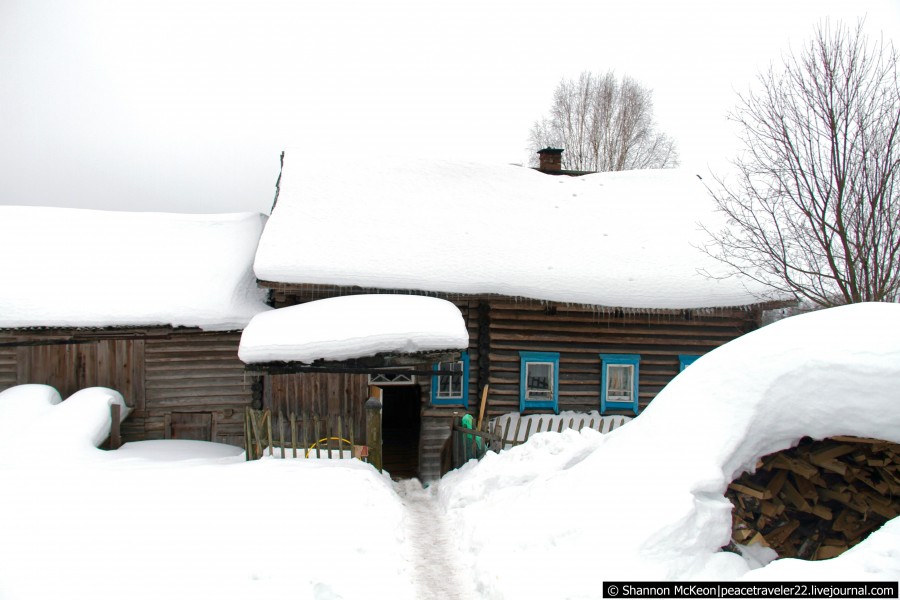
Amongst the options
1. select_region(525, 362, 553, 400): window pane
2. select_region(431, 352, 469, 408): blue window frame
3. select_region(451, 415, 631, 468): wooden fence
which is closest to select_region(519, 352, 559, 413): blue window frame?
select_region(525, 362, 553, 400): window pane

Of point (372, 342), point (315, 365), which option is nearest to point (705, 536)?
point (372, 342)

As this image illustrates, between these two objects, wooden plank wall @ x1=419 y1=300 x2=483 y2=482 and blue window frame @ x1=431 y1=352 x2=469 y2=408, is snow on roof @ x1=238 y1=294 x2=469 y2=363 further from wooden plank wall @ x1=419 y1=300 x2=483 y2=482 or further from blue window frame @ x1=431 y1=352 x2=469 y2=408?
blue window frame @ x1=431 y1=352 x2=469 y2=408

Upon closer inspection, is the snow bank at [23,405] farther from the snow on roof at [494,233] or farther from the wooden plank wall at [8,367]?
the snow on roof at [494,233]

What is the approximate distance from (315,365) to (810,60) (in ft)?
34.2

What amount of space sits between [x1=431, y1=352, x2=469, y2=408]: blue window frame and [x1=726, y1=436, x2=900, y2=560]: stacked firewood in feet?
23.9

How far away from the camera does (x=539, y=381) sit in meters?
13.2

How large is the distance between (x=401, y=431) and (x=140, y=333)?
7.11 meters

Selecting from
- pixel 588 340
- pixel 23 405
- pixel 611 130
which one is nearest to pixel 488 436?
pixel 588 340

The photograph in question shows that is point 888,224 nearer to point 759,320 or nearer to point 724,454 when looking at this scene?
point 759,320

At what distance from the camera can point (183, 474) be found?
25.6ft

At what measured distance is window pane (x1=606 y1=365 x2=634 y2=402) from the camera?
43.8 feet

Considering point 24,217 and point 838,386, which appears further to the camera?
point 24,217

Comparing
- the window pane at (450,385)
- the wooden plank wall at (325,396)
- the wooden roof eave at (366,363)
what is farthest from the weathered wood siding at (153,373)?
the window pane at (450,385)

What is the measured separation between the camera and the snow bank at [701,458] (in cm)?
511
